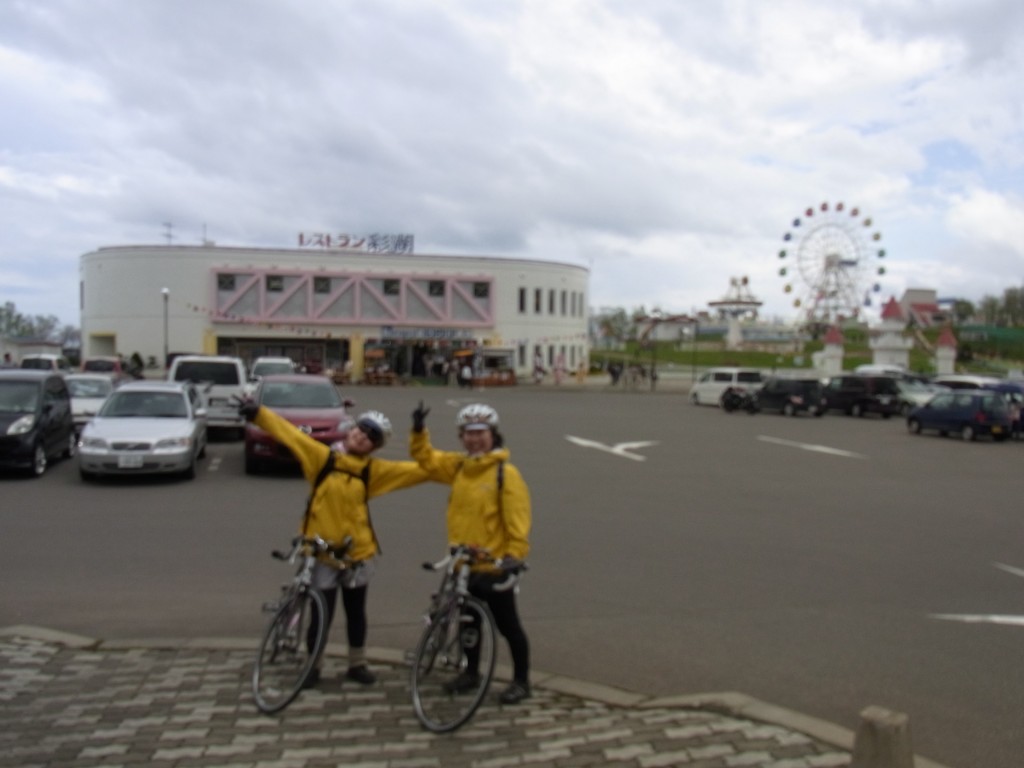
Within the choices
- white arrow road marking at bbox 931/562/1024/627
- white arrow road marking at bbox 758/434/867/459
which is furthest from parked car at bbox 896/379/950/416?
white arrow road marking at bbox 931/562/1024/627

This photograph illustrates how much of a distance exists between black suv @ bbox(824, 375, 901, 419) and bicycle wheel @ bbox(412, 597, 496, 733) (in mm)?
32462

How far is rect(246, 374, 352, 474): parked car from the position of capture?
14758 mm

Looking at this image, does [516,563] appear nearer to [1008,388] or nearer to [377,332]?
[1008,388]

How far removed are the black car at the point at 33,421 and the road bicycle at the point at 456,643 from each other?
11.0 m

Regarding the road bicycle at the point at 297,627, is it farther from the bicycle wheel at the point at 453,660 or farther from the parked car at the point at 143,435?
the parked car at the point at 143,435

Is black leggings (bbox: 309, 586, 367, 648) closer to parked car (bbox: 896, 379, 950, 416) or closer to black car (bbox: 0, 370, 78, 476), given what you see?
black car (bbox: 0, 370, 78, 476)

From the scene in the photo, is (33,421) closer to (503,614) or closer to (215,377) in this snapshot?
(215,377)

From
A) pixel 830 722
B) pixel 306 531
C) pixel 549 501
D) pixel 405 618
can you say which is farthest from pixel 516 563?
pixel 549 501

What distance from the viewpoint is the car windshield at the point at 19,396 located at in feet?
47.9

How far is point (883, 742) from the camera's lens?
→ 3.78m

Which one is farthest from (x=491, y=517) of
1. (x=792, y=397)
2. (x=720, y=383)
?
(x=720, y=383)

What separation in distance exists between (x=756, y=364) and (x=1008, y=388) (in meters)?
46.9

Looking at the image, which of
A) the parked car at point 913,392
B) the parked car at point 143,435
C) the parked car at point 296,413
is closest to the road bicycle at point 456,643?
the parked car at point 296,413

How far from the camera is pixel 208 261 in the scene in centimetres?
5644
